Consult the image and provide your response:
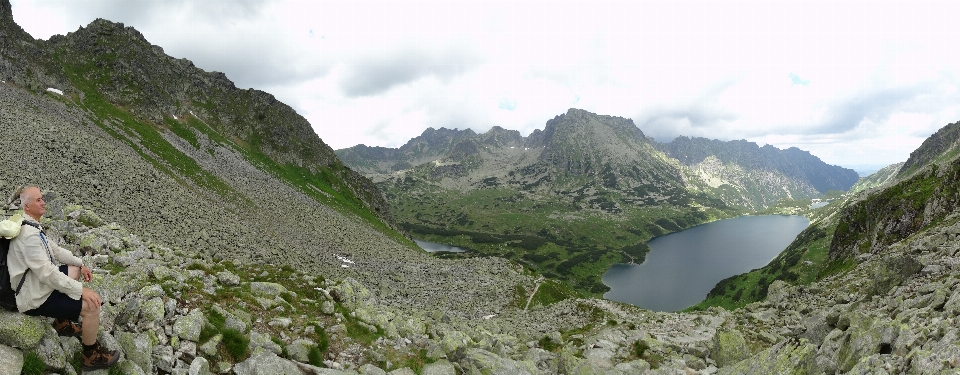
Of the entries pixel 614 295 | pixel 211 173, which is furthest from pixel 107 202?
pixel 614 295

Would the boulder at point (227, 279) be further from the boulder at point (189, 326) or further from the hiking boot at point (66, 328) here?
the hiking boot at point (66, 328)

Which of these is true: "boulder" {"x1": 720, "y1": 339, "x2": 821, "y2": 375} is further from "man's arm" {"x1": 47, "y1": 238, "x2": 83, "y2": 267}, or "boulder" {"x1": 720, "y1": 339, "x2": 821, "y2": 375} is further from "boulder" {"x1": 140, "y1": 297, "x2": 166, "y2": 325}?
"man's arm" {"x1": 47, "y1": 238, "x2": 83, "y2": 267}

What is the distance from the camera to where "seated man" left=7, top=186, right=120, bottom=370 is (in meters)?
8.52

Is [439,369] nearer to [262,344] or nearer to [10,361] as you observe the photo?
[262,344]

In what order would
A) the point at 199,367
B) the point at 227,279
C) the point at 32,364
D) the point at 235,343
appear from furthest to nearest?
the point at 227,279
the point at 235,343
the point at 199,367
the point at 32,364

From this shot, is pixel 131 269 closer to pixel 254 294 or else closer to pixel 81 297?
pixel 254 294

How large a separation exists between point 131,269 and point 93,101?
120 metres

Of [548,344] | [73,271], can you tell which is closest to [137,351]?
[73,271]

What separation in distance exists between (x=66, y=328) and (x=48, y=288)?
4.30 ft

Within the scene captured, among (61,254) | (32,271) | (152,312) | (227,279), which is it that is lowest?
(227,279)

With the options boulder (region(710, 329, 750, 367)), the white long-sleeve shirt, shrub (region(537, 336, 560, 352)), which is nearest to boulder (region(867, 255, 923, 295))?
boulder (region(710, 329, 750, 367))

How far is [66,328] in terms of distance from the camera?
9602 millimetres

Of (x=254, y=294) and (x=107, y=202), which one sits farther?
(x=107, y=202)

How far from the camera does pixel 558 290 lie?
273ft
